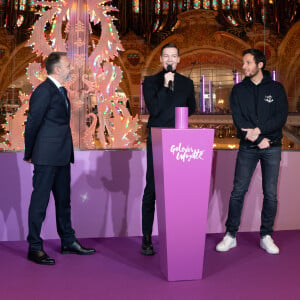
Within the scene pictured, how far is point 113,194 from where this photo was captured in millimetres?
3182

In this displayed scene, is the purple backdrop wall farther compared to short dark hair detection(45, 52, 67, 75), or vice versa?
the purple backdrop wall

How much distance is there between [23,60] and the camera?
4.03 m

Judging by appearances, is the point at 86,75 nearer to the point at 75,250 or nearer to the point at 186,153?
the point at 75,250

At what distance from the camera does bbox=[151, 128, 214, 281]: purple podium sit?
2.11 metres

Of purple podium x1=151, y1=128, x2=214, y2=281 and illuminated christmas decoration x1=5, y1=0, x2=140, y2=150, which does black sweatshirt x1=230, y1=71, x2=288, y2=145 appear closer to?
purple podium x1=151, y1=128, x2=214, y2=281

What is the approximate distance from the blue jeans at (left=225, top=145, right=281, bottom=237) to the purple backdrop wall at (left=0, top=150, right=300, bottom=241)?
0.51 m

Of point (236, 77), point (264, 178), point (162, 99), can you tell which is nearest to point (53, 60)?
point (162, 99)

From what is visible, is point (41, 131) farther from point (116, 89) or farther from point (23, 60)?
point (23, 60)

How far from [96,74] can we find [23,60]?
85 centimetres

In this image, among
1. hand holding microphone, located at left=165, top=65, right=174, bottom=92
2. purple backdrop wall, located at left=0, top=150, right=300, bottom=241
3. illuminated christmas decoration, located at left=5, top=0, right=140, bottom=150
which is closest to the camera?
hand holding microphone, located at left=165, top=65, right=174, bottom=92

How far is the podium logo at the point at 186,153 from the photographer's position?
2.11 m

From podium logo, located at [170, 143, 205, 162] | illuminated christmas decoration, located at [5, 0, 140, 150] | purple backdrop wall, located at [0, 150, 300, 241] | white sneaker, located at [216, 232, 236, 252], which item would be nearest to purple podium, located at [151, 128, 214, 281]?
podium logo, located at [170, 143, 205, 162]

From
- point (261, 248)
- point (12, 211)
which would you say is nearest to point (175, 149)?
point (261, 248)

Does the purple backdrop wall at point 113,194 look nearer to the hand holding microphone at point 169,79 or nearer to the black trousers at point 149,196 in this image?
the black trousers at point 149,196
